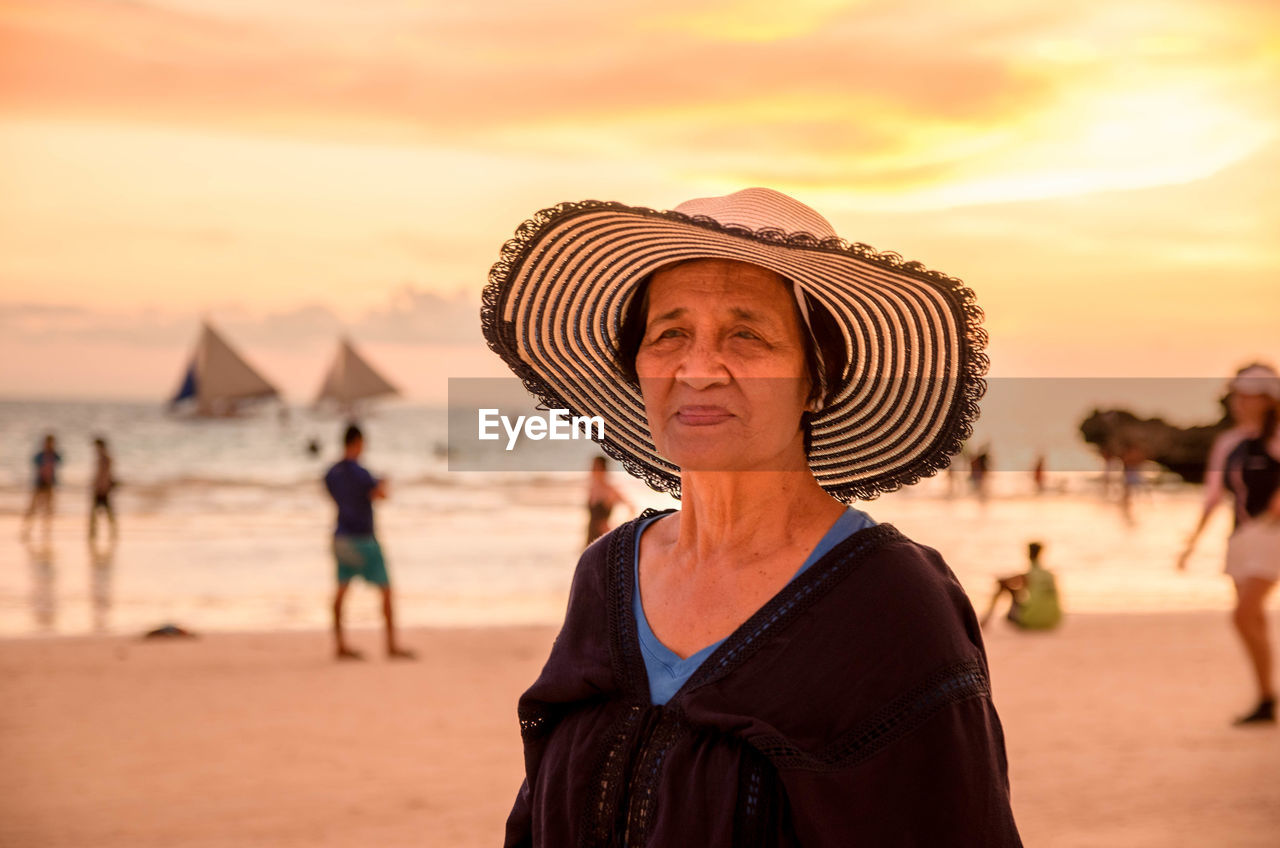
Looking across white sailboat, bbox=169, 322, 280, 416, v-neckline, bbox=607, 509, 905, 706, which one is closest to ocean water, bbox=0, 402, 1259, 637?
v-neckline, bbox=607, 509, 905, 706

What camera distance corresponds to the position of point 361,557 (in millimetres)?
8602

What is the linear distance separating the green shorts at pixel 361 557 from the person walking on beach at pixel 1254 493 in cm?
551

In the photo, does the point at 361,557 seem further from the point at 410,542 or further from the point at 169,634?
the point at 410,542

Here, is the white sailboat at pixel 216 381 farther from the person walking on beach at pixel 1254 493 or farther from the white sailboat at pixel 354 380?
the person walking on beach at pixel 1254 493

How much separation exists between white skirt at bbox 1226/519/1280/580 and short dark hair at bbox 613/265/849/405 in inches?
204

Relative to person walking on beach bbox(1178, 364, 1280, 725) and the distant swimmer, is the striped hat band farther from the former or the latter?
the distant swimmer

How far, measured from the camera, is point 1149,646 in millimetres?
10312

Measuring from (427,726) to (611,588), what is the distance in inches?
235

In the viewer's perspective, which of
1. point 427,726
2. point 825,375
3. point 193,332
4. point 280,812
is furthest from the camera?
point 193,332

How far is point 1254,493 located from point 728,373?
555 centimetres

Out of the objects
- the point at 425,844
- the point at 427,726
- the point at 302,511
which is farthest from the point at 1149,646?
the point at 302,511

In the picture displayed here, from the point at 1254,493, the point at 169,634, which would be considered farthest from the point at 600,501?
the point at 1254,493

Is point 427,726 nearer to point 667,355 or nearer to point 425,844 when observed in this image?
point 425,844

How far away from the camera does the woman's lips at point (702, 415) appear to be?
1.84 meters
